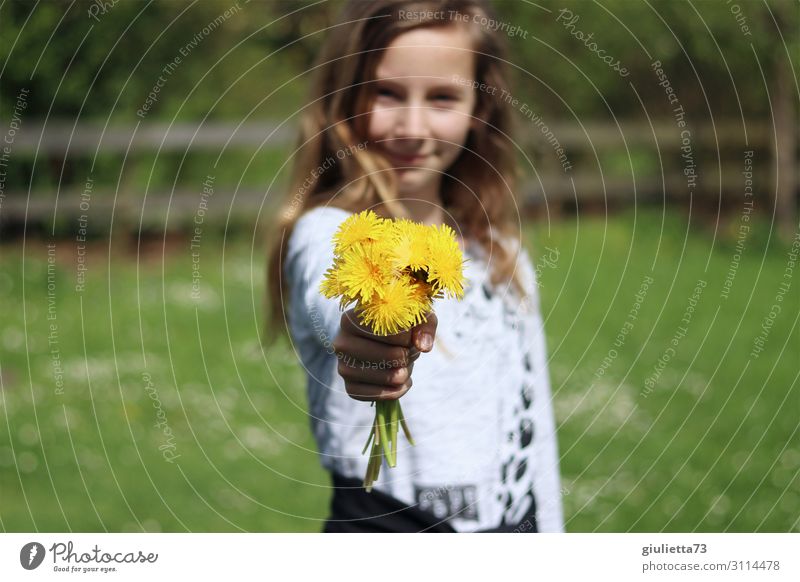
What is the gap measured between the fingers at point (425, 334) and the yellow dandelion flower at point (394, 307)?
5 cm

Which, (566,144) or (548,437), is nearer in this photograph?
(548,437)

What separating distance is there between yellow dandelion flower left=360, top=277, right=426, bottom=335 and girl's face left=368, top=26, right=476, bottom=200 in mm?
559

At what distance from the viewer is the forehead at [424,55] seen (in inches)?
66.5

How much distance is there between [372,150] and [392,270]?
65 centimetres

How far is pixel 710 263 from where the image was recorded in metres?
6.43

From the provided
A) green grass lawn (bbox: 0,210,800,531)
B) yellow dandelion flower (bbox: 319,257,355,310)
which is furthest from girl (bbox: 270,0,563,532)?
green grass lawn (bbox: 0,210,800,531)

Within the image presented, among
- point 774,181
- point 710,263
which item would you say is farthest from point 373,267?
point 774,181

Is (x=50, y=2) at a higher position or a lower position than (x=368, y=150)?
higher

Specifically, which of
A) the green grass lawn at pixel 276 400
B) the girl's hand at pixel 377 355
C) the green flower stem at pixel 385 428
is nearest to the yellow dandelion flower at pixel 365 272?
the girl's hand at pixel 377 355

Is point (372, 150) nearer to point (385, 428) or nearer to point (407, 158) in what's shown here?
point (407, 158)

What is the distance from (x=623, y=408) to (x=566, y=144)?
442 centimetres

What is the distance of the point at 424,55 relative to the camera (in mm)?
1689

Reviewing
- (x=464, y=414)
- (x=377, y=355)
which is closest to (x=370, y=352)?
(x=377, y=355)

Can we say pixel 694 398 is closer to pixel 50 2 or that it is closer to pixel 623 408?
pixel 623 408
